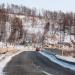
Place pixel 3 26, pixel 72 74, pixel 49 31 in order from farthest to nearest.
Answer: pixel 49 31
pixel 3 26
pixel 72 74

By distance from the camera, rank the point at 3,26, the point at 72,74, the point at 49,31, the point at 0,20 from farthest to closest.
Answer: the point at 49,31, the point at 0,20, the point at 3,26, the point at 72,74

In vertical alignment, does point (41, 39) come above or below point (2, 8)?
below

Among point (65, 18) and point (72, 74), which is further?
point (65, 18)

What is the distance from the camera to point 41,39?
165375 millimetres

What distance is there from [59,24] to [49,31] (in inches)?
502

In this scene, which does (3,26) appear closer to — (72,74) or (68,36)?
(68,36)

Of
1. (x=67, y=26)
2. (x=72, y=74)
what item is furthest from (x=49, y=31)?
(x=72, y=74)

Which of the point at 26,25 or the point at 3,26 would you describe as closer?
the point at 3,26

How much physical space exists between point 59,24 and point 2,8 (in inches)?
1296

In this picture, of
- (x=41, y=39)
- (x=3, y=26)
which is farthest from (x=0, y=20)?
(x=41, y=39)

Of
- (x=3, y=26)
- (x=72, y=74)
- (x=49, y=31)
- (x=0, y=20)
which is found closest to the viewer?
(x=72, y=74)

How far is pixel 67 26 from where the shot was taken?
7367 inches

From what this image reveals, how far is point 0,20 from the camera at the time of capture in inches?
6801

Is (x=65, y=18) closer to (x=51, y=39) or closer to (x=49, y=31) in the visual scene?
(x=49, y=31)
